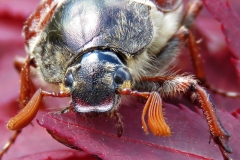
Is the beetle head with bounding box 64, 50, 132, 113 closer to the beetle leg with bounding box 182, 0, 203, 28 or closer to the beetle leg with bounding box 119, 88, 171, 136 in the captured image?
the beetle leg with bounding box 119, 88, 171, 136

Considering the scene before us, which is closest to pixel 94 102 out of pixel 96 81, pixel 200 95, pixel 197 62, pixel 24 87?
pixel 96 81

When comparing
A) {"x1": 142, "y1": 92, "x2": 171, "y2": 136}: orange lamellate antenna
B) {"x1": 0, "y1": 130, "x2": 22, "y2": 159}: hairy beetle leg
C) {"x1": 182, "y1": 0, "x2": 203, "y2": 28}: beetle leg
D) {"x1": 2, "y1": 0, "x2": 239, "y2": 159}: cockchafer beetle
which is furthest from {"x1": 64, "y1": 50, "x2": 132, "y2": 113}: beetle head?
{"x1": 182, "y1": 0, "x2": 203, "y2": 28}: beetle leg

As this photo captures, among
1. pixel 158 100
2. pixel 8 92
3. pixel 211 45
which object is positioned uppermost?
pixel 158 100

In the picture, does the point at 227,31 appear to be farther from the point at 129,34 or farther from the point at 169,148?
the point at 169,148

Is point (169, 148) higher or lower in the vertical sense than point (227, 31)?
lower

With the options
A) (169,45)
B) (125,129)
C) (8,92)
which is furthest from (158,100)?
(8,92)

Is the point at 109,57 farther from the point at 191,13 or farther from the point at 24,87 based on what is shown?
the point at 191,13

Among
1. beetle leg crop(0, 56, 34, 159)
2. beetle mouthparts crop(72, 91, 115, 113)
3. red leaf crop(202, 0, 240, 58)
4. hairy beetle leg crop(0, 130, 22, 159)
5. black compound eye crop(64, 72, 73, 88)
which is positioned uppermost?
red leaf crop(202, 0, 240, 58)
